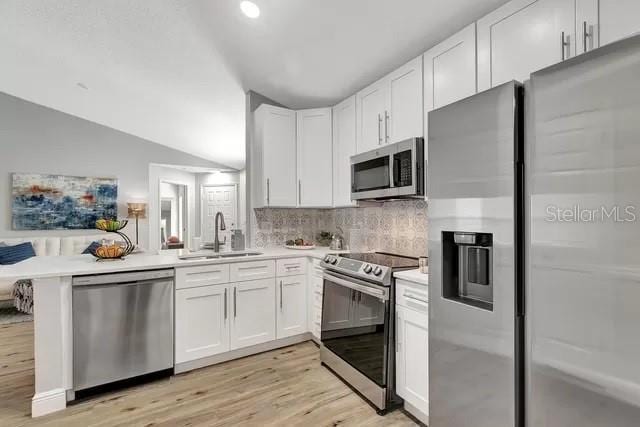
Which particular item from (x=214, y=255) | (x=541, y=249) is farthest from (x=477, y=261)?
(x=214, y=255)

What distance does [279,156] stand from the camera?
3.47 meters

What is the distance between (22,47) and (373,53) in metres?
3.76

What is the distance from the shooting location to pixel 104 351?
2305mm

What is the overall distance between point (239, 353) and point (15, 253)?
3853 mm

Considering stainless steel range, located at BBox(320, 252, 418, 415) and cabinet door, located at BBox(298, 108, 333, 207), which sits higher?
cabinet door, located at BBox(298, 108, 333, 207)

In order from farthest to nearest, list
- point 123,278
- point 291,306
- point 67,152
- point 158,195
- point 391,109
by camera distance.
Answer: point 158,195
point 67,152
point 291,306
point 391,109
point 123,278

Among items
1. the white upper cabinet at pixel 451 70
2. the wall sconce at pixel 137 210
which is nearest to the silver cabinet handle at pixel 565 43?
the white upper cabinet at pixel 451 70

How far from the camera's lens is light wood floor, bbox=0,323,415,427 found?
6.71ft

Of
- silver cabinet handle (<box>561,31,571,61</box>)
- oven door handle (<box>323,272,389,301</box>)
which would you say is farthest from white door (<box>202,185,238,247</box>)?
silver cabinet handle (<box>561,31,571,61</box>)

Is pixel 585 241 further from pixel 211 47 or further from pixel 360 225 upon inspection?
pixel 211 47

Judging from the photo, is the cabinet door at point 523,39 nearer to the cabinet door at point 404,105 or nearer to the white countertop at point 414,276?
the cabinet door at point 404,105

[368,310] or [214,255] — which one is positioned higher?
[214,255]

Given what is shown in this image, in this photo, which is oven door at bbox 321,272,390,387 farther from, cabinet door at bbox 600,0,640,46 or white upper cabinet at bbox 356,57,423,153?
cabinet door at bbox 600,0,640,46

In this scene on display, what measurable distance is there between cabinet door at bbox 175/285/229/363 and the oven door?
87cm
